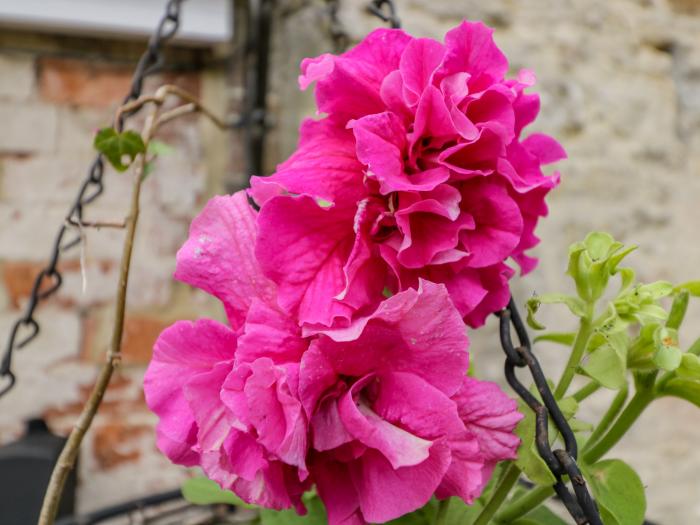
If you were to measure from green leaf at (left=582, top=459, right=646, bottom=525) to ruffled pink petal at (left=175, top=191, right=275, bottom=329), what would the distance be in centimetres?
24

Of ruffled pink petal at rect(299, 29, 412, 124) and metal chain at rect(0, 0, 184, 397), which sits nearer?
ruffled pink petal at rect(299, 29, 412, 124)

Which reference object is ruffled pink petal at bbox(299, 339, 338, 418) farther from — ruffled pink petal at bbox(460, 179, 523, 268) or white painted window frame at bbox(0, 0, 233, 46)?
white painted window frame at bbox(0, 0, 233, 46)

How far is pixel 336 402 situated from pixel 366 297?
59 millimetres

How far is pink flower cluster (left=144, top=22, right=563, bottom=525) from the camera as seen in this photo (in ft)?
1.11

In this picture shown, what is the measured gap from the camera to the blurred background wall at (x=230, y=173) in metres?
1.22

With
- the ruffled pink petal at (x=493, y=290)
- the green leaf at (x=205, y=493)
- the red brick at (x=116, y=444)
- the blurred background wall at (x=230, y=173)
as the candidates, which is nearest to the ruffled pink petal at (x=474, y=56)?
the ruffled pink petal at (x=493, y=290)

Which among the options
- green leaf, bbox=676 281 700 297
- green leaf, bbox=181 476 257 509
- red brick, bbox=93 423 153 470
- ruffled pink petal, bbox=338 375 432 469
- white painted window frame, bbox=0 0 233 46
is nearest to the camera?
ruffled pink petal, bbox=338 375 432 469

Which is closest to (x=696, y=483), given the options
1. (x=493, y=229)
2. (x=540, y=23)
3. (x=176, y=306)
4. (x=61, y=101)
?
(x=540, y=23)

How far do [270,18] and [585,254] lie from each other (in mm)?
987

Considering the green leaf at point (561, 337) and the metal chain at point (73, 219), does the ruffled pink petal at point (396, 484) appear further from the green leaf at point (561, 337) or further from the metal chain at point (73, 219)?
the metal chain at point (73, 219)

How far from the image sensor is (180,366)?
389 mm

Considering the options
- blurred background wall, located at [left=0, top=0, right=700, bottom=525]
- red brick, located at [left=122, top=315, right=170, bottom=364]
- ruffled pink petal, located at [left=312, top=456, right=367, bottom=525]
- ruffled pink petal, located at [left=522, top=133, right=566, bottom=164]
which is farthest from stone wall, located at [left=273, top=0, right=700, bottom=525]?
ruffled pink petal, located at [left=312, top=456, right=367, bottom=525]

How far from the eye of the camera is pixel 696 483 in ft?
4.52

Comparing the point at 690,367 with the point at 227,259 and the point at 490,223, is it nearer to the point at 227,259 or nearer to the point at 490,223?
the point at 490,223
